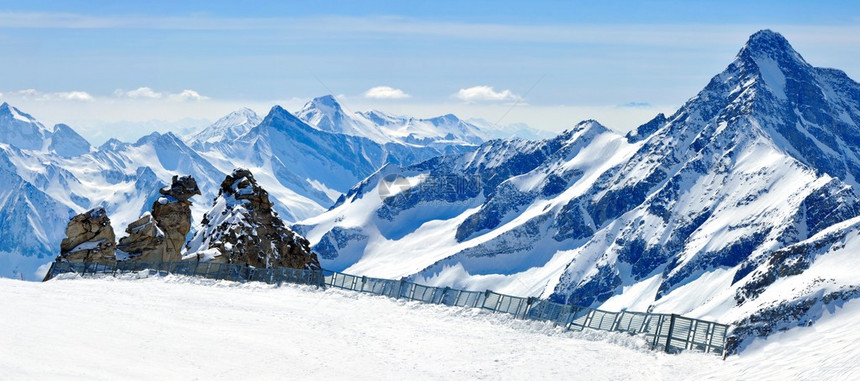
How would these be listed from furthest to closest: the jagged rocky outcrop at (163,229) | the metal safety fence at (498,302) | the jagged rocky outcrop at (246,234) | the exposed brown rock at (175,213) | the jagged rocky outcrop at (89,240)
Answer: the exposed brown rock at (175,213) → the jagged rocky outcrop at (246,234) → the jagged rocky outcrop at (163,229) → the jagged rocky outcrop at (89,240) → the metal safety fence at (498,302)

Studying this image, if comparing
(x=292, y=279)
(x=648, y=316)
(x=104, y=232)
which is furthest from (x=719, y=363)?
(x=104, y=232)

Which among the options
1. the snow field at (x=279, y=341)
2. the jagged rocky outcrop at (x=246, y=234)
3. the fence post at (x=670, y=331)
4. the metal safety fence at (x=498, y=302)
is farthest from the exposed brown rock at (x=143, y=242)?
the fence post at (x=670, y=331)

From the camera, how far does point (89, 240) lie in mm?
83938

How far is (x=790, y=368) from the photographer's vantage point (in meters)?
40.2

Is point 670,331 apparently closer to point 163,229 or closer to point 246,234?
point 246,234

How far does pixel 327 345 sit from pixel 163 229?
4963 cm

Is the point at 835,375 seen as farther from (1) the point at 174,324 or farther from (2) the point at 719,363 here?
(1) the point at 174,324

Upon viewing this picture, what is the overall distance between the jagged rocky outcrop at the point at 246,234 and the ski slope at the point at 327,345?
30713 mm

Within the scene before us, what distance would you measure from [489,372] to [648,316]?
11.5 meters

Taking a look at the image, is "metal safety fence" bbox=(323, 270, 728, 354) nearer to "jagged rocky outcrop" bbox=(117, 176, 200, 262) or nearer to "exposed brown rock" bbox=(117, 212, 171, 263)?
"exposed brown rock" bbox=(117, 212, 171, 263)

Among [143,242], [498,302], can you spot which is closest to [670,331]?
[498,302]

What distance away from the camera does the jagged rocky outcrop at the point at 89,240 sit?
273 feet

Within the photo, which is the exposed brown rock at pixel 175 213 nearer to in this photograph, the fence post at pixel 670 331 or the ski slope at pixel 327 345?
the ski slope at pixel 327 345

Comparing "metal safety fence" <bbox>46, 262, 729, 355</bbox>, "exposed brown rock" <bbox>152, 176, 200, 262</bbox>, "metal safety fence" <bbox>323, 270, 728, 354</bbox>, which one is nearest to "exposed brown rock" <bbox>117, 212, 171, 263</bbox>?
"exposed brown rock" <bbox>152, 176, 200, 262</bbox>
